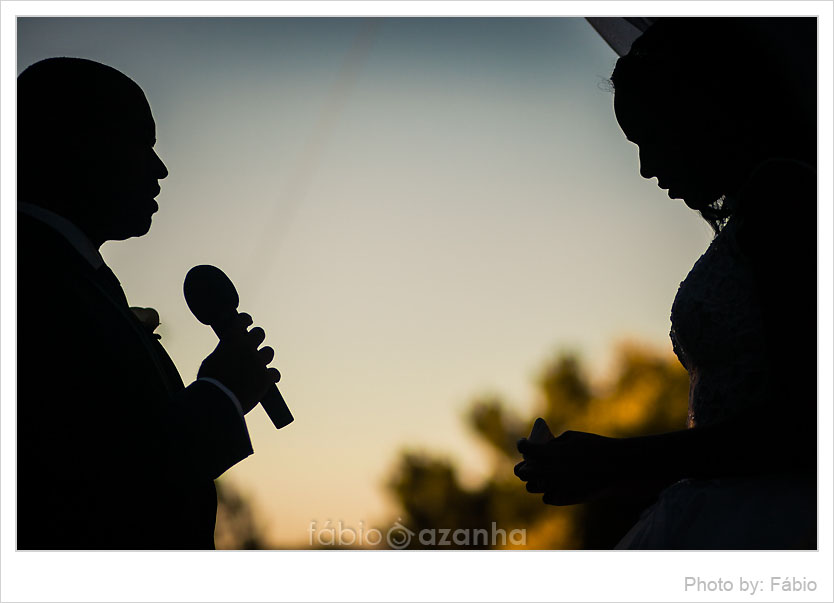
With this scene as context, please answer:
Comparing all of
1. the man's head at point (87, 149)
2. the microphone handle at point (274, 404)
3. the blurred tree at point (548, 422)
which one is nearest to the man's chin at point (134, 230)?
the man's head at point (87, 149)

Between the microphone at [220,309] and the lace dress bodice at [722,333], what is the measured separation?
1.14 meters

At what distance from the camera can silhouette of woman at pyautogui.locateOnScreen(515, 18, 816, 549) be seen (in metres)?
1.73

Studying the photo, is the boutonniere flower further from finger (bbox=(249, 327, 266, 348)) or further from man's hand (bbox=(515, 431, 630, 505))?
man's hand (bbox=(515, 431, 630, 505))

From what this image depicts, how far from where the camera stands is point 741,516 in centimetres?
180

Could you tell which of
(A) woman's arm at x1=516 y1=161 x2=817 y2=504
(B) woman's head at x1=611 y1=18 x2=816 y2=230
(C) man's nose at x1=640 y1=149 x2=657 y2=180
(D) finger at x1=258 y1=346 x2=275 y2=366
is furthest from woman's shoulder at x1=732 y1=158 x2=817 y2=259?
(D) finger at x1=258 y1=346 x2=275 y2=366

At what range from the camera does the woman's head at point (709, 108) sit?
6.67 feet

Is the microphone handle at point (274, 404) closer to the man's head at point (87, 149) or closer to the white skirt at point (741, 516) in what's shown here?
the man's head at point (87, 149)

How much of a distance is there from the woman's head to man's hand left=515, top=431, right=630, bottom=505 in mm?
691
